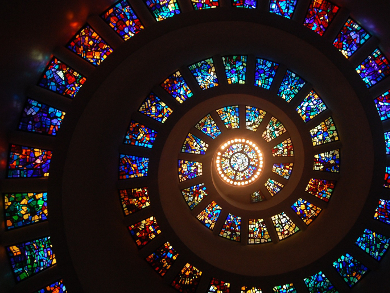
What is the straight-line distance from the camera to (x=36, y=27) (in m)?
6.06

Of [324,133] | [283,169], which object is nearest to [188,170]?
[283,169]

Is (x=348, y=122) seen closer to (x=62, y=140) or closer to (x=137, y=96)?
(x=137, y=96)

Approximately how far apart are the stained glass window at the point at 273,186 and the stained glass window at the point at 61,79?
25.2 feet

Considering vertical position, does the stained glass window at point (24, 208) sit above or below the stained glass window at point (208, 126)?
below

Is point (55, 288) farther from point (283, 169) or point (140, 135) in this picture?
point (283, 169)

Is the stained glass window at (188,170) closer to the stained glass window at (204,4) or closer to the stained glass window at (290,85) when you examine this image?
the stained glass window at (290,85)

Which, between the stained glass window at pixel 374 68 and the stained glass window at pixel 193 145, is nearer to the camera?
the stained glass window at pixel 374 68

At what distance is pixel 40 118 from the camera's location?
740 centimetres

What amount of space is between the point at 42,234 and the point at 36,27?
5.29m

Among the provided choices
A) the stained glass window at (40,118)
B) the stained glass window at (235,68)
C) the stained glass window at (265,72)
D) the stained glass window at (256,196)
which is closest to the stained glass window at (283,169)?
the stained glass window at (256,196)

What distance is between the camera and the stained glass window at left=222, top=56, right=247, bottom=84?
8.94 meters

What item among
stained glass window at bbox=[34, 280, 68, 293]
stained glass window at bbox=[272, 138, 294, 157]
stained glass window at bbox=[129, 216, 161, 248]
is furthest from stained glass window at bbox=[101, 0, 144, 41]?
stained glass window at bbox=[34, 280, 68, 293]

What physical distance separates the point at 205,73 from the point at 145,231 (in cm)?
589

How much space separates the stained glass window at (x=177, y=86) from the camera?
9.01 meters
